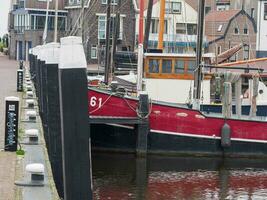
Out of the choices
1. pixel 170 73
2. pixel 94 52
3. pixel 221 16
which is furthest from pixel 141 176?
pixel 221 16

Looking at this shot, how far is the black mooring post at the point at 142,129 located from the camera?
2209cm

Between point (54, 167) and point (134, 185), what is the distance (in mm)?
8105

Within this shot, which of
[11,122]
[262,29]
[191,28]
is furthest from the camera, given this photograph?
[191,28]

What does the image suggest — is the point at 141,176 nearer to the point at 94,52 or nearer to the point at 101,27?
the point at 101,27

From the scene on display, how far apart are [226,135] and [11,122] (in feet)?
38.7

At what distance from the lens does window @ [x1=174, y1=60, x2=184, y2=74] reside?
2481 cm

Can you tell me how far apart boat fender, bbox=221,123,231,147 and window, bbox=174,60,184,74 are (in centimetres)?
309

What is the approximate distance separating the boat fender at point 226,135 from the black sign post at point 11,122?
11.6 m

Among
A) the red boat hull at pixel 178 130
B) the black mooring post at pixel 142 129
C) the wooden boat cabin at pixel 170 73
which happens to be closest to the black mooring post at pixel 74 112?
the black mooring post at pixel 142 129

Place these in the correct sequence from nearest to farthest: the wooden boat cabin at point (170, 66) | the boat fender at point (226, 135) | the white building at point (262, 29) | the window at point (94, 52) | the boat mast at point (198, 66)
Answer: the boat fender at point (226, 135) < the boat mast at point (198, 66) < the wooden boat cabin at point (170, 66) < the white building at point (262, 29) < the window at point (94, 52)

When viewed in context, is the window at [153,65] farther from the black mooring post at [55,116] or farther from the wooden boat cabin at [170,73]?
the black mooring post at [55,116]

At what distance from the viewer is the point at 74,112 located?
592 centimetres

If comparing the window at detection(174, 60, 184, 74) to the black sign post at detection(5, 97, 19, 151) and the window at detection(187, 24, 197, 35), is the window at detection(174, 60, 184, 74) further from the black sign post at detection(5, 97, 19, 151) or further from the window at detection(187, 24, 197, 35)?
the window at detection(187, 24, 197, 35)

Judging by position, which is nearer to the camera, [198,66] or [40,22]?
[198,66]
